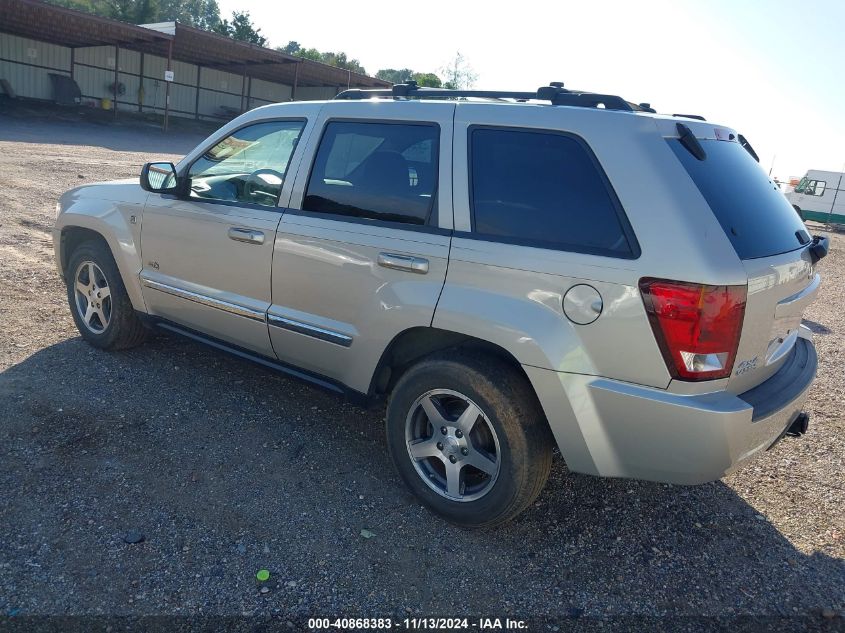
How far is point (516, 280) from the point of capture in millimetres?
2811

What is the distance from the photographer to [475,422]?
3061mm

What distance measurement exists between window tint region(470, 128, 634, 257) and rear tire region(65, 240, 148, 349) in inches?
118

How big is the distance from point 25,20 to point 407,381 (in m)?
28.2

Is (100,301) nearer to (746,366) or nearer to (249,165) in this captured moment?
(249,165)

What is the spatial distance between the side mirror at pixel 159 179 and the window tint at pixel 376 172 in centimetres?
112

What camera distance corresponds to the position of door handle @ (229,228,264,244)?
3.75 m

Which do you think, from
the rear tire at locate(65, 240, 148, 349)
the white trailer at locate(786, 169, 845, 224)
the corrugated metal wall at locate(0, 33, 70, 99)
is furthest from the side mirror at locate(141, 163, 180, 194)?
the corrugated metal wall at locate(0, 33, 70, 99)

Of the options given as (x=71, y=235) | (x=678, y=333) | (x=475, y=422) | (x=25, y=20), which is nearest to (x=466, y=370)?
(x=475, y=422)

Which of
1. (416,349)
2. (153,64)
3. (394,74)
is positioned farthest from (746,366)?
(394,74)

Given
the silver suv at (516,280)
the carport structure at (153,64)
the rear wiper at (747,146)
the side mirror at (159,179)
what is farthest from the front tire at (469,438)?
the carport structure at (153,64)

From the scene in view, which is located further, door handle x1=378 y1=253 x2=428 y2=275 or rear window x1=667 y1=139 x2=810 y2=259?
door handle x1=378 y1=253 x2=428 y2=275

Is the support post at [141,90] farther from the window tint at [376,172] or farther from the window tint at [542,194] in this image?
the window tint at [542,194]

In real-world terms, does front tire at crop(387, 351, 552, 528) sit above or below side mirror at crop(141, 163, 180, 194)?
below

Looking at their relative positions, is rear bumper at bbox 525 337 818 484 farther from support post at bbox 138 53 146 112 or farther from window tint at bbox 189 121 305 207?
support post at bbox 138 53 146 112
